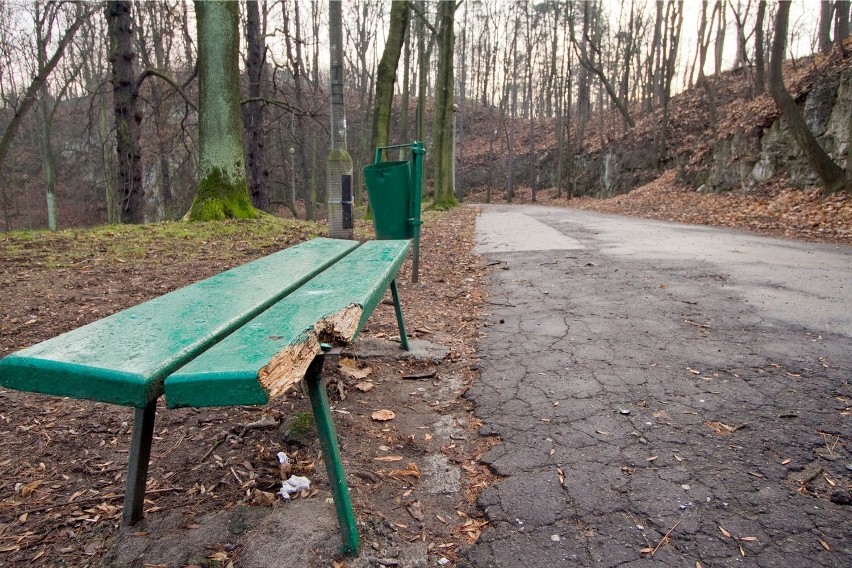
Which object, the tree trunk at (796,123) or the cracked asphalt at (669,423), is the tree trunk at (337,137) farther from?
the tree trunk at (796,123)

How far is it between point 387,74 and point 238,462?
11062mm

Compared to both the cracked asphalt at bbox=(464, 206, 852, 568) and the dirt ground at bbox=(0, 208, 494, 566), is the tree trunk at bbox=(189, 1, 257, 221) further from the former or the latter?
the cracked asphalt at bbox=(464, 206, 852, 568)

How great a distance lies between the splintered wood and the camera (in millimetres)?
1294

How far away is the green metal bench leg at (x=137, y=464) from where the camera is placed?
5.83 feet

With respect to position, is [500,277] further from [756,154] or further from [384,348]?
[756,154]

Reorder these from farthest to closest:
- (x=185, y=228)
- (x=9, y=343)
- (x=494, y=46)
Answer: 1. (x=494, y=46)
2. (x=185, y=228)
3. (x=9, y=343)

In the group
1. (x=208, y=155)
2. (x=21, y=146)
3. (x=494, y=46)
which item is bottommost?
(x=208, y=155)

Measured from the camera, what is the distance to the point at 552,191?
36.9m

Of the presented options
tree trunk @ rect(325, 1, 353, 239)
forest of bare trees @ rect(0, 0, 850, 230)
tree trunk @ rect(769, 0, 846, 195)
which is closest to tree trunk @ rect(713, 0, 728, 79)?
forest of bare trees @ rect(0, 0, 850, 230)

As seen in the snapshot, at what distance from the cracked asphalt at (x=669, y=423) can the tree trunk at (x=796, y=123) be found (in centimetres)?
686

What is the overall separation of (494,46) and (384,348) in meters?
40.1

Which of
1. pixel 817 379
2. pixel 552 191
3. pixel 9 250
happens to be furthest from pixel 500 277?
pixel 552 191

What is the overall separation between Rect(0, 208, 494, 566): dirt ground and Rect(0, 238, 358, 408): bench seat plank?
67cm

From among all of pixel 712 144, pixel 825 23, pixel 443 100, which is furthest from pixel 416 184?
pixel 825 23
